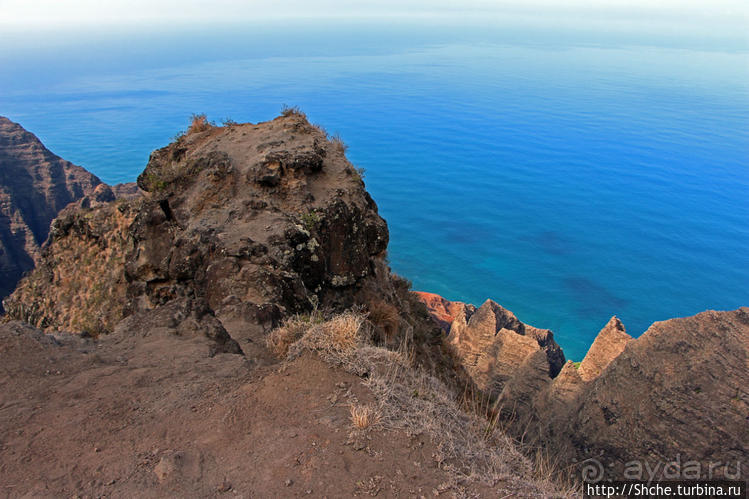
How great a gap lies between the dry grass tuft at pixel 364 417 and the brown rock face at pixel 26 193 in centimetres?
4186

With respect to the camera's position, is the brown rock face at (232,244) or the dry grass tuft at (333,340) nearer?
the dry grass tuft at (333,340)

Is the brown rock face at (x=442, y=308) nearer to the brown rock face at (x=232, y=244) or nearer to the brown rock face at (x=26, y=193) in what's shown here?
the brown rock face at (x=232, y=244)

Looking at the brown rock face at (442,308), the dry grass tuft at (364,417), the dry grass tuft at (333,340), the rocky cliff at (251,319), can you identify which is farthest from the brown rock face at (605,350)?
the dry grass tuft at (364,417)

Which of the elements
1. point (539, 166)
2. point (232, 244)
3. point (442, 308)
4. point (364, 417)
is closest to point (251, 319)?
point (232, 244)

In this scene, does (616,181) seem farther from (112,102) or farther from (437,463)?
(112,102)

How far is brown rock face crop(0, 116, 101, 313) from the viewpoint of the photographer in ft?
123

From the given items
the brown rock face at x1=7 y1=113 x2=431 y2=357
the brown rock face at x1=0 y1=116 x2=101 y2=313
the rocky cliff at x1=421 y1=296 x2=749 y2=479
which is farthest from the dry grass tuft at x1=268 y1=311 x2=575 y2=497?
the brown rock face at x1=0 y1=116 x2=101 y2=313

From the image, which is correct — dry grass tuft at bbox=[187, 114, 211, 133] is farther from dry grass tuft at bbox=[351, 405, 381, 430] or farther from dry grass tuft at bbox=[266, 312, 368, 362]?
dry grass tuft at bbox=[351, 405, 381, 430]

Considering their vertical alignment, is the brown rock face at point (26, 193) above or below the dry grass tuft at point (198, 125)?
below

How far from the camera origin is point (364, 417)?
3.25m

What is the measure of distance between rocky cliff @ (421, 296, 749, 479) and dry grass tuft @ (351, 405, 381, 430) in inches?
300

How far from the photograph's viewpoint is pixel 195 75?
159 metres

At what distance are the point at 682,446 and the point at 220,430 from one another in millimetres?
14665

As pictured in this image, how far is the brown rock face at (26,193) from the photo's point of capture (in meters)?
37.4
